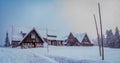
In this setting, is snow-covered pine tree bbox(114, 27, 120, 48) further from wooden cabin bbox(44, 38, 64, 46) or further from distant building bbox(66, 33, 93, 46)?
wooden cabin bbox(44, 38, 64, 46)

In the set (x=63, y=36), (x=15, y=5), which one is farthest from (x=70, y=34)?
(x=15, y=5)

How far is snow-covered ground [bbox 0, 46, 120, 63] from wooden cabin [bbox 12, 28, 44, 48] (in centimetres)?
9

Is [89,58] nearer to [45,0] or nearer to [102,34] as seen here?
[102,34]

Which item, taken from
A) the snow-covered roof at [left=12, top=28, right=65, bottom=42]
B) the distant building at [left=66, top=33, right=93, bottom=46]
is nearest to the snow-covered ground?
the distant building at [left=66, top=33, right=93, bottom=46]

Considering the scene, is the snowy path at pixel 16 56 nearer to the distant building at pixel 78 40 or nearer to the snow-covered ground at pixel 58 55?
the snow-covered ground at pixel 58 55

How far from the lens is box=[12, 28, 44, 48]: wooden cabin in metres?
4.49

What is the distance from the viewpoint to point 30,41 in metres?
4.65

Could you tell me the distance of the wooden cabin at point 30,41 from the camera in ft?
14.7

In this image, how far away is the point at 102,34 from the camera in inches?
204

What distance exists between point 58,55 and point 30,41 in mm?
726

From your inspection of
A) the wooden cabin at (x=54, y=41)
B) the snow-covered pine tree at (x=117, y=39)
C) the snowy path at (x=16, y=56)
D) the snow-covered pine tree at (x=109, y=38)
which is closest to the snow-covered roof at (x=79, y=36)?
the wooden cabin at (x=54, y=41)

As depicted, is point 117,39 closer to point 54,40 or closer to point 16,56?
point 54,40

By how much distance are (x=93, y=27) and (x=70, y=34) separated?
25.5 inches

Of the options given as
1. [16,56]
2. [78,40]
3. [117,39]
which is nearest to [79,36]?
[78,40]
